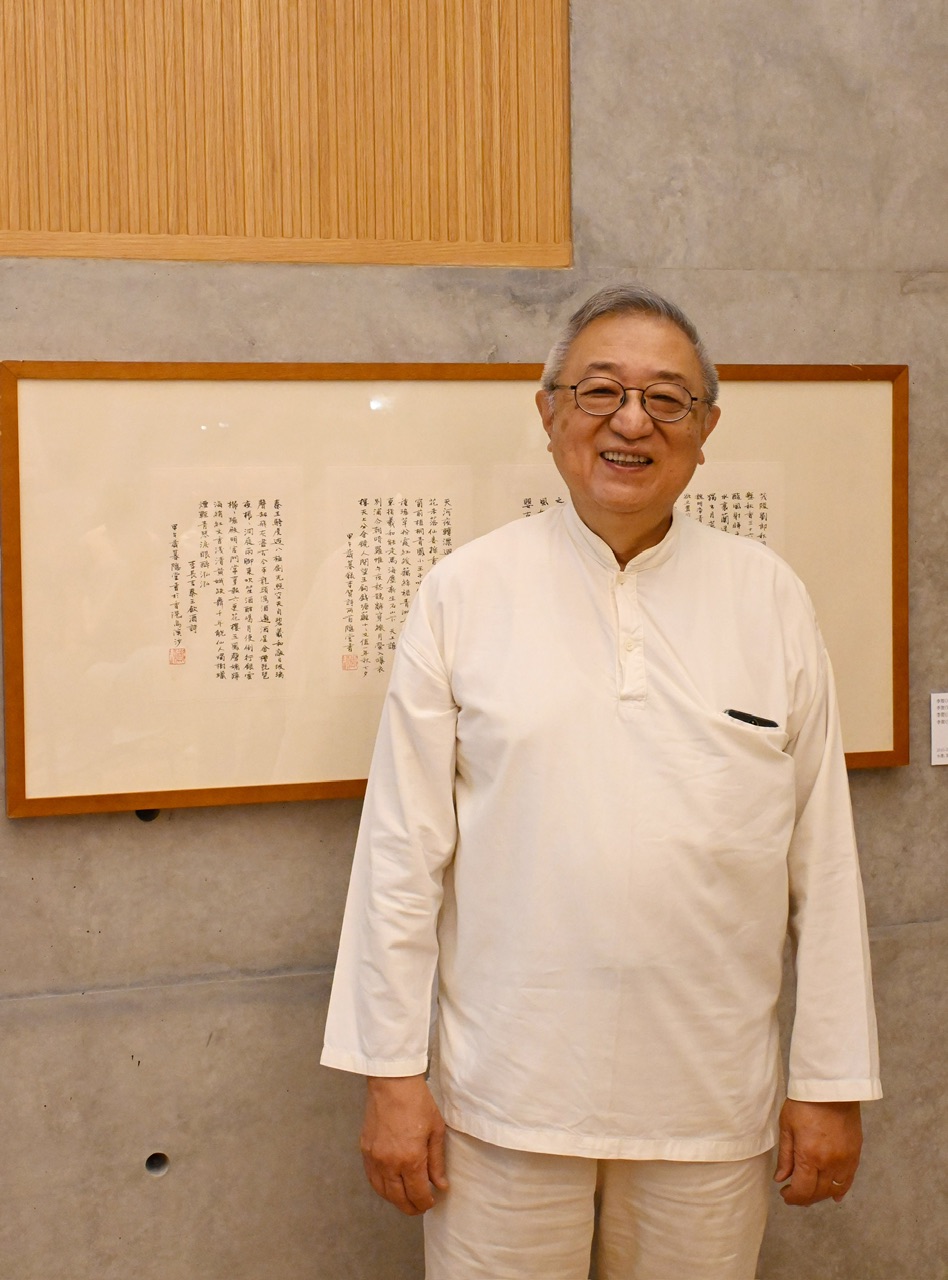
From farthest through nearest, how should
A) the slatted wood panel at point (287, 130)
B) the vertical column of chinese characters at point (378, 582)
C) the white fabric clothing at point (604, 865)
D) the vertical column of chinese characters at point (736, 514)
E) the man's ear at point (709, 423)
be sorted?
1. the vertical column of chinese characters at point (736, 514)
2. the vertical column of chinese characters at point (378, 582)
3. the slatted wood panel at point (287, 130)
4. the man's ear at point (709, 423)
5. the white fabric clothing at point (604, 865)

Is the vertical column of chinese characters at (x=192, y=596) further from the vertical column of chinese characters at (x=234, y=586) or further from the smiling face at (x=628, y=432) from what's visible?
the smiling face at (x=628, y=432)

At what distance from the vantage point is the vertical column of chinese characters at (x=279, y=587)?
5.59 ft

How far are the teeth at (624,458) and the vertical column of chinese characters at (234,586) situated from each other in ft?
2.12

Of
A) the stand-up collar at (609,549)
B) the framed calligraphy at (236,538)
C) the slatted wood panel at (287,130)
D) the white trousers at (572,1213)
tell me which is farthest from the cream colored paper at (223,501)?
the white trousers at (572,1213)

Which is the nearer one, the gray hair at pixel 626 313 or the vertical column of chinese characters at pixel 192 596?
the gray hair at pixel 626 313

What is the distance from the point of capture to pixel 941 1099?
1979mm

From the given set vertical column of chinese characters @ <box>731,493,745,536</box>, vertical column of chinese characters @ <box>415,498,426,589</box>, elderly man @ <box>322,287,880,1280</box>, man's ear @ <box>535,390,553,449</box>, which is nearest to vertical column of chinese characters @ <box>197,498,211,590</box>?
vertical column of chinese characters @ <box>415,498,426,589</box>

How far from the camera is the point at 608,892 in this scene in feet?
4.30

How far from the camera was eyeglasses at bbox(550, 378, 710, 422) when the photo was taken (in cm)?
136

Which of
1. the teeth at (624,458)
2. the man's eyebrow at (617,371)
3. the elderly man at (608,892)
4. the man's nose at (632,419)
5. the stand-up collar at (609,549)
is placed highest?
the man's eyebrow at (617,371)

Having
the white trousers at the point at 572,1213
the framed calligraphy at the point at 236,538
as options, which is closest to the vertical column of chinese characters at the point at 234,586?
the framed calligraphy at the point at 236,538

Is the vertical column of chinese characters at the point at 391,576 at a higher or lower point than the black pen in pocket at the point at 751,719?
higher

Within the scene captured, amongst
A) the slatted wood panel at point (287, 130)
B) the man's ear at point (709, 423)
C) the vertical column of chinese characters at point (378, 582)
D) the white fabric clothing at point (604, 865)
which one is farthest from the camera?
the vertical column of chinese characters at point (378, 582)

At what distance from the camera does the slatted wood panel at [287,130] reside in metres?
1.64
